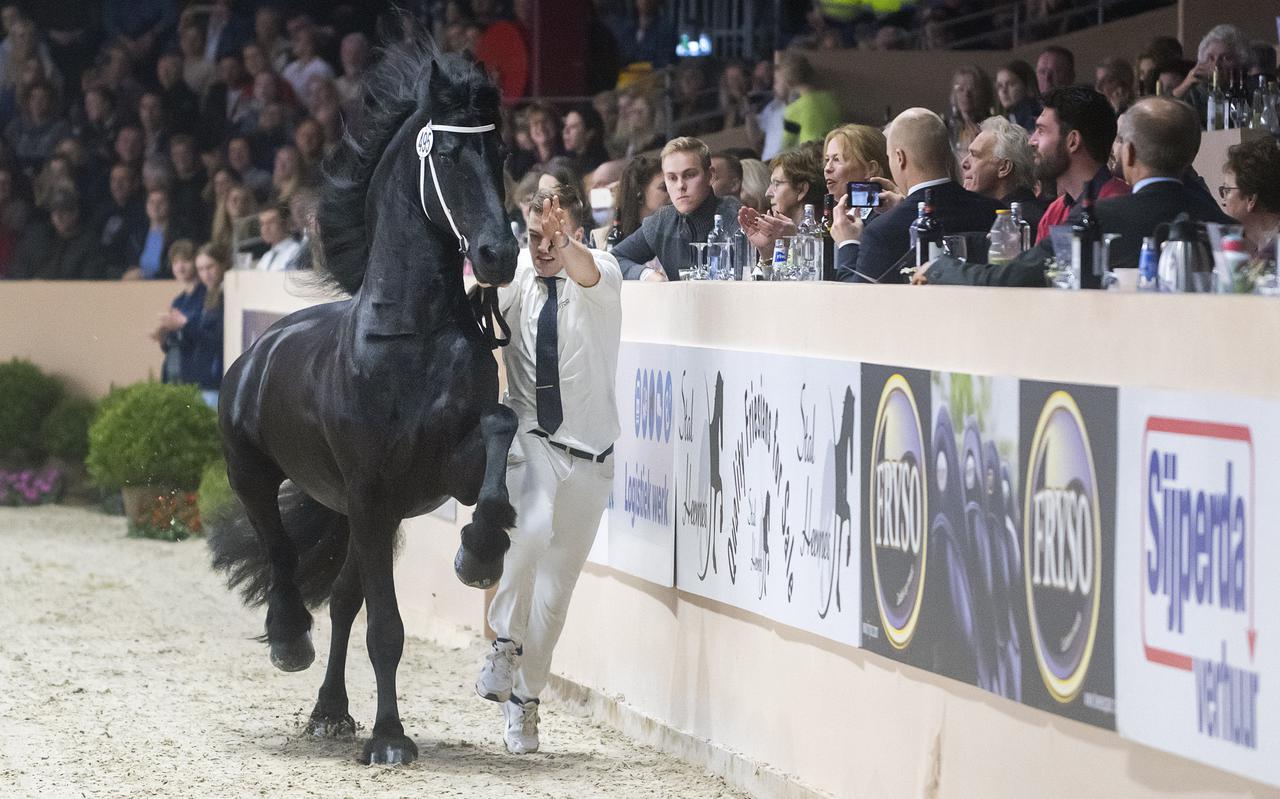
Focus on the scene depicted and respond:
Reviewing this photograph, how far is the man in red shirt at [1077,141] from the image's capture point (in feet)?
18.4

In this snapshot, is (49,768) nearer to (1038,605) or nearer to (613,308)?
(613,308)

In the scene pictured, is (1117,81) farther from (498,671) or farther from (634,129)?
(498,671)

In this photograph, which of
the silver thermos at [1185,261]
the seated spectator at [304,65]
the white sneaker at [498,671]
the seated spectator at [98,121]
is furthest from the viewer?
the seated spectator at [98,121]

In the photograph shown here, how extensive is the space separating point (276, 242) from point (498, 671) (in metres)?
7.24

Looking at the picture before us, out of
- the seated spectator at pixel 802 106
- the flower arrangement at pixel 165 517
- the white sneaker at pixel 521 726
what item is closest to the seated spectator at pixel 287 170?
the flower arrangement at pixel 165 517

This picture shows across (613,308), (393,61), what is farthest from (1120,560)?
(393,61)

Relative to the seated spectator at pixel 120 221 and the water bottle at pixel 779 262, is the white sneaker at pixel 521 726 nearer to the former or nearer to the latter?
the water bottle at pixel 779 262

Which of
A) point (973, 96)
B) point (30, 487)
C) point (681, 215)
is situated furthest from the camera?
point (30, 487)

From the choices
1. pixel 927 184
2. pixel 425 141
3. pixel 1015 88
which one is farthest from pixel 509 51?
pixel 927 184

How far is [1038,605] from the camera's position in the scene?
4.39 m

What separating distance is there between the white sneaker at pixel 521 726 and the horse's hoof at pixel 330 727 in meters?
0.70

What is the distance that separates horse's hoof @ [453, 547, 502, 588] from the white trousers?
0.95 feet

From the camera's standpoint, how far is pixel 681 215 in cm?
739

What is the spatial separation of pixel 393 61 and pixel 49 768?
2696 mm
